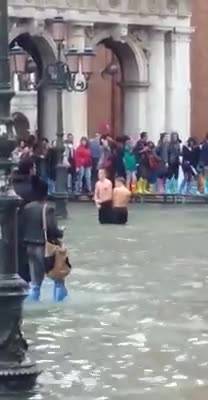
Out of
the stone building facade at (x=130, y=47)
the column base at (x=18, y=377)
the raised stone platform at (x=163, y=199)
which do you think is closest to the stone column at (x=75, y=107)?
the stone building facade at (x=130, y=47)

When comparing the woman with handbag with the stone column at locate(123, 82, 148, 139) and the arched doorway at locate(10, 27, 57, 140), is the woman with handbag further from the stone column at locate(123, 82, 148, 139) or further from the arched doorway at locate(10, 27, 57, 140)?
the stone column at locate(123, 82, 148, 139)

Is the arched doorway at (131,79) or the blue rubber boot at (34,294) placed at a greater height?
the arched doorway at (131,79)

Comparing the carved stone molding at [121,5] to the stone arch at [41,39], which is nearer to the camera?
the stone arch at [41,39]

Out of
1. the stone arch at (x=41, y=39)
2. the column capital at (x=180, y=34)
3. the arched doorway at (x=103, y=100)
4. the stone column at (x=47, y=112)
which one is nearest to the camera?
the stone arch at (x=41, y=39)

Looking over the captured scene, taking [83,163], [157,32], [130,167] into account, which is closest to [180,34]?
[157,32]

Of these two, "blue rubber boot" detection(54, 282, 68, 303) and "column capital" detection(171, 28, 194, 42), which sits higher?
"column capital" detection(171, 28, 194, 42)

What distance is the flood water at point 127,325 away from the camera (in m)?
12.7

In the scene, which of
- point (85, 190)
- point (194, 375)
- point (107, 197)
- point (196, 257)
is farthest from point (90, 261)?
point (85, 190)

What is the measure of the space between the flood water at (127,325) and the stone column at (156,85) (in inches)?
755

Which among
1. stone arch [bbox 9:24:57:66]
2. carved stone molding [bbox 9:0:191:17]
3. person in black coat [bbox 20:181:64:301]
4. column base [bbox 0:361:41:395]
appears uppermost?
carved stone molding [bbox 9:0:191:17]

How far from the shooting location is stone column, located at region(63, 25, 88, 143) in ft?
140

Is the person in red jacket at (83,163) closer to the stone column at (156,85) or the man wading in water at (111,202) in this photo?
the stone column at (156,85)

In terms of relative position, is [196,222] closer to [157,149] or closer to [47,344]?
[157,149]

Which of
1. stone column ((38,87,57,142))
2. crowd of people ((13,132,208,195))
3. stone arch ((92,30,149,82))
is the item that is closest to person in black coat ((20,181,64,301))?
crowd of people ((13,132,208,195))
